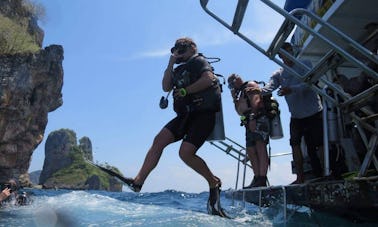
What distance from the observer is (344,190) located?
3553 mm

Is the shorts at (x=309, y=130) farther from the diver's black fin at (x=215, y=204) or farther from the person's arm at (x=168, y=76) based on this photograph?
the person's arm at (x=168, y=76)

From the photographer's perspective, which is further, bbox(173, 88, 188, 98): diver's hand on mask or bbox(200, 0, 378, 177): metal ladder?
bbox(173, 88, 188, 98): diver's hand on mask

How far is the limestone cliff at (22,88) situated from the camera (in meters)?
52.9

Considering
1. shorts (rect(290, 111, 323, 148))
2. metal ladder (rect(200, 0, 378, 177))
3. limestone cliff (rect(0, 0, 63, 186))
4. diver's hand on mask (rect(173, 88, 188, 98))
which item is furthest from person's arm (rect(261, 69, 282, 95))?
limestone cliff (rect(0, 0, 63, 186))

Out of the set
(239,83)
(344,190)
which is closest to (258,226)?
(344,190)

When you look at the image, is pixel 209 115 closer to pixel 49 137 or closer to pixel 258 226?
pixel 258 226

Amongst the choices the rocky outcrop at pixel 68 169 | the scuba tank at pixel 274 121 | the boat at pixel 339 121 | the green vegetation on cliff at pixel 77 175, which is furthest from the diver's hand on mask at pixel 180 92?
the green vegetation on cliff at pixel 77 175

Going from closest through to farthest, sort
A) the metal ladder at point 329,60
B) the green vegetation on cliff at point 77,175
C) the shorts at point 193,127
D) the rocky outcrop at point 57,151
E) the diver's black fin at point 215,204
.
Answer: the metal ladder at point 329,60 < the shorts at point 193,127 < the diver's black fin at point 215,204 < the green vegetation on cliff at point 77,175 < the rocky outcrop at point 57,151

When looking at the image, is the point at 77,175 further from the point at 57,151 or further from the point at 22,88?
the point at 22,88

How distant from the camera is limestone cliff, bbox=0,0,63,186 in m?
52.9

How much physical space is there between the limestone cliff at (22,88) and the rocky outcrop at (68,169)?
50795 mm

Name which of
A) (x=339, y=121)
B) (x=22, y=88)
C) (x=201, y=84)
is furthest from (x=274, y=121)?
(x=22, y=88)

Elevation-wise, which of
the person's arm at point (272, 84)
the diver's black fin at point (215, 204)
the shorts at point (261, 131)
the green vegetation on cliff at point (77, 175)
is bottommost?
the diver's black fin at point (215, 204)

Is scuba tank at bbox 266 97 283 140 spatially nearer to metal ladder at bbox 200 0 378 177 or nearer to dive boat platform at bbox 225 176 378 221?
dive boat platform at bbox 225 176 378 221
